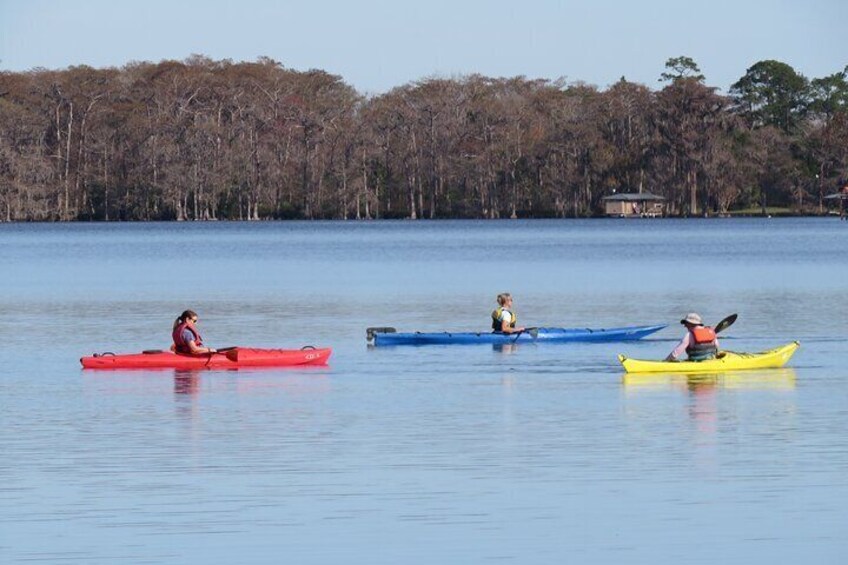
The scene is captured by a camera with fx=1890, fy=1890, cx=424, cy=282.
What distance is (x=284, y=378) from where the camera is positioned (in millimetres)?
31812

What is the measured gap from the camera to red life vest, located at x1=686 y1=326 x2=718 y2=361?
30.5 meters

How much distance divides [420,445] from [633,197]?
152065mm

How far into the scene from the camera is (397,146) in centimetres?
17062

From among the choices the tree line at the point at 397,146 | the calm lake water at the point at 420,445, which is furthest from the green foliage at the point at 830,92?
the calm lake water at the point at 420,445

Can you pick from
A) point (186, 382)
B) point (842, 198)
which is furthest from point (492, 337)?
point (842, 198)

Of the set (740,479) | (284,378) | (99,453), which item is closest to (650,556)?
(740,479)

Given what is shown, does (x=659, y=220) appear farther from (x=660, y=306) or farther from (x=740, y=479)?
(x=740, y=479)

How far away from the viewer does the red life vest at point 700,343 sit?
30516mm

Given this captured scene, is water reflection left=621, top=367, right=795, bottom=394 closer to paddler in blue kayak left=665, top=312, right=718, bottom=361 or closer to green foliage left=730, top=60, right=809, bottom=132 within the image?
paddler in blue kayak left=665, top=312, right=718, bottom=361

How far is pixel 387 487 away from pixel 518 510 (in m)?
1.87

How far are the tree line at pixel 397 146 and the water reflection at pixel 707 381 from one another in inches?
5196

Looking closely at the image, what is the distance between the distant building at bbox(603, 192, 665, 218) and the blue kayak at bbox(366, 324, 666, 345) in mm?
135997

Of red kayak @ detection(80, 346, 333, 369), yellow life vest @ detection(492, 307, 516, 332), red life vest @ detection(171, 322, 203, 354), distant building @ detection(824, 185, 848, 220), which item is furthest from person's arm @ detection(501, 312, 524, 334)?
distant building @ detection(824, 185, 848, 220)

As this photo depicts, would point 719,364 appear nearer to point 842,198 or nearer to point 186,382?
point 186,382
